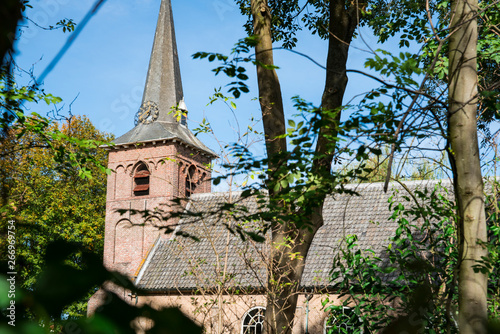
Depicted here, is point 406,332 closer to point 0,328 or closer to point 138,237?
Result: point 0,328

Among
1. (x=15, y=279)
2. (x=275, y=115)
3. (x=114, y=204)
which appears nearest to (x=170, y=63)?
(x=114, y=204)

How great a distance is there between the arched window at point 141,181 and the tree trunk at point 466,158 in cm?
2077

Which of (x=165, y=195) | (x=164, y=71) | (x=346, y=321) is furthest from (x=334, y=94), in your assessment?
(x=164, y=71)

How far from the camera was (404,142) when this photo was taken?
3.47 m

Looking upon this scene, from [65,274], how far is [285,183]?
3.50 meters

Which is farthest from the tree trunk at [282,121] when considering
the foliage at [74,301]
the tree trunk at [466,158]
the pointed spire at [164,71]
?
the pointed spire at [164,71]

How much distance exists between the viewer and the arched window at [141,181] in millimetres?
23500

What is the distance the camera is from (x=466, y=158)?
3.32m

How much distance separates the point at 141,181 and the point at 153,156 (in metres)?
1.25

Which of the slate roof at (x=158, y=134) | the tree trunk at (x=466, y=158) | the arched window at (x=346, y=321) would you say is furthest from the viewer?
the slate roof at (x=158, y=134)

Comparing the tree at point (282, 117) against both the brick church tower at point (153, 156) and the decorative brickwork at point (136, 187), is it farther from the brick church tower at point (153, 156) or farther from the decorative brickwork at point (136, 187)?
the brick church tower at point (153, 156)

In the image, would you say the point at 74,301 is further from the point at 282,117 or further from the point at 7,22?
the point at 282,117

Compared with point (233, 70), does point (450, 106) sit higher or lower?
lower

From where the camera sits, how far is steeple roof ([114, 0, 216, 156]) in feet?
77.8
